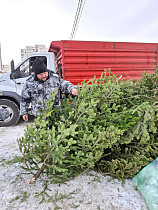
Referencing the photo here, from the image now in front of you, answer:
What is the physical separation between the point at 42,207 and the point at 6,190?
1.89ft

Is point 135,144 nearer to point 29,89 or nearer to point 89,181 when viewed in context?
point 89,181

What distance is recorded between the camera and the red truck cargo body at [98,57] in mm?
5398

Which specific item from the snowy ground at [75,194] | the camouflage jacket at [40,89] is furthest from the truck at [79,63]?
the snowy ground at [75,194]

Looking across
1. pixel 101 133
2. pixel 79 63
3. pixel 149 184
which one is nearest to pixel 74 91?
pixel 101 133

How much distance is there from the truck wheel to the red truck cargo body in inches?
81.3

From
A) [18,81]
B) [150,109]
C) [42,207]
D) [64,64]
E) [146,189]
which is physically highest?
[64,64]

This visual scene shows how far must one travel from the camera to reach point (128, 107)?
2.21 meters

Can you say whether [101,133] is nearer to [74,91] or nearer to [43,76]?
[74,91]

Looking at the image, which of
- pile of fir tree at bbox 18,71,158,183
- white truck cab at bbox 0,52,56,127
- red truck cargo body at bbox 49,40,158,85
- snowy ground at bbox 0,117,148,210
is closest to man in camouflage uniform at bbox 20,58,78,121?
pile of fir tree at bbox 18,71,158,183

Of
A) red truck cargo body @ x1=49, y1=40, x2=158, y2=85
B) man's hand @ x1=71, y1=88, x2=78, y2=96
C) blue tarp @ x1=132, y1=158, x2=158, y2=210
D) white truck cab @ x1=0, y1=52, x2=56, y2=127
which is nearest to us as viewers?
blue tarp @ x1=132, y1=158, x2=158, y2=210

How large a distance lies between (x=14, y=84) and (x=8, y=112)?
3.25 ft

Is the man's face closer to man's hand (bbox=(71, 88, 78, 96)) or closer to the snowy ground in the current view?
man's hand (bbox=(71, 88, 78, 96))

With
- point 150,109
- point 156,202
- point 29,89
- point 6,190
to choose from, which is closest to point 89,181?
point 156,202

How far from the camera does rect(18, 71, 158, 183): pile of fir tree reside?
177 centimetres
